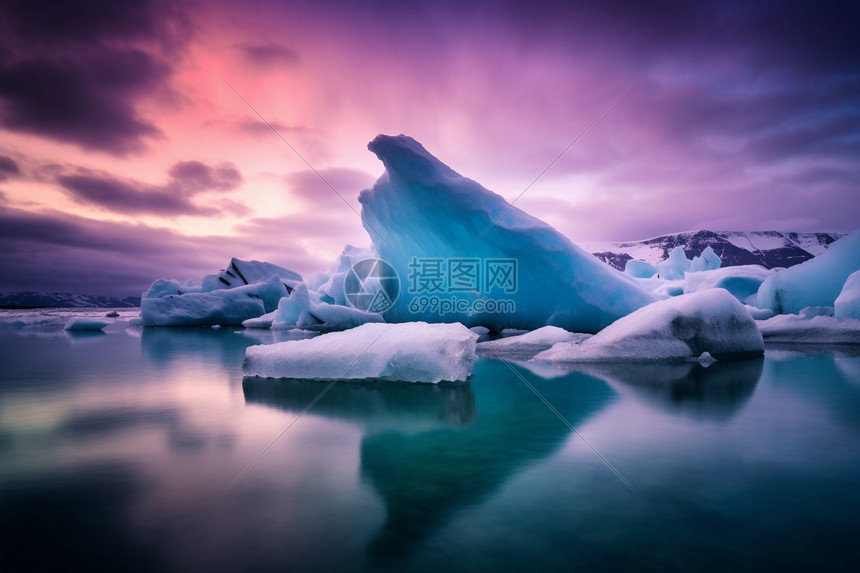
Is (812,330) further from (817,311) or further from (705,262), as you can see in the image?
(705,262)

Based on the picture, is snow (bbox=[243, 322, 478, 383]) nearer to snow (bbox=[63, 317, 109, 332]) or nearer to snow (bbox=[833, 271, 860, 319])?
snow (bbox=[833, 271, 860, 319])

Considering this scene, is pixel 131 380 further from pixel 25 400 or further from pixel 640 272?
pixel 640 272

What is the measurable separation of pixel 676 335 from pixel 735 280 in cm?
1051

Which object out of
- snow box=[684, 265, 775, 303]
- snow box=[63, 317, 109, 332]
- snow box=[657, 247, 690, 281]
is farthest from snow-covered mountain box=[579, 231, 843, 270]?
snow box=[63, 317, 109, 332]

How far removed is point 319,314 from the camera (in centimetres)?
1322

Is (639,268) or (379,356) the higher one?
(639,268)

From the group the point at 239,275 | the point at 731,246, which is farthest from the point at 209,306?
the point at 731,246

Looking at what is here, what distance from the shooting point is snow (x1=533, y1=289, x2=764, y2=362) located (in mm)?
5578

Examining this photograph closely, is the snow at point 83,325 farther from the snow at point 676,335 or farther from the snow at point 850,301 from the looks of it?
the snow at point 850,301

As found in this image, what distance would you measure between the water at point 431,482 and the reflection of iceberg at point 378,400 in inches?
1.2

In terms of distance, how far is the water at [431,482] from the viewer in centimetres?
128

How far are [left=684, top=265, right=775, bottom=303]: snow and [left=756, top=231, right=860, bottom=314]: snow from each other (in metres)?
2.03

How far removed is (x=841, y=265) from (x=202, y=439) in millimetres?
13503

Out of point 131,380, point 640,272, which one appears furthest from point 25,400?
point 640,272
